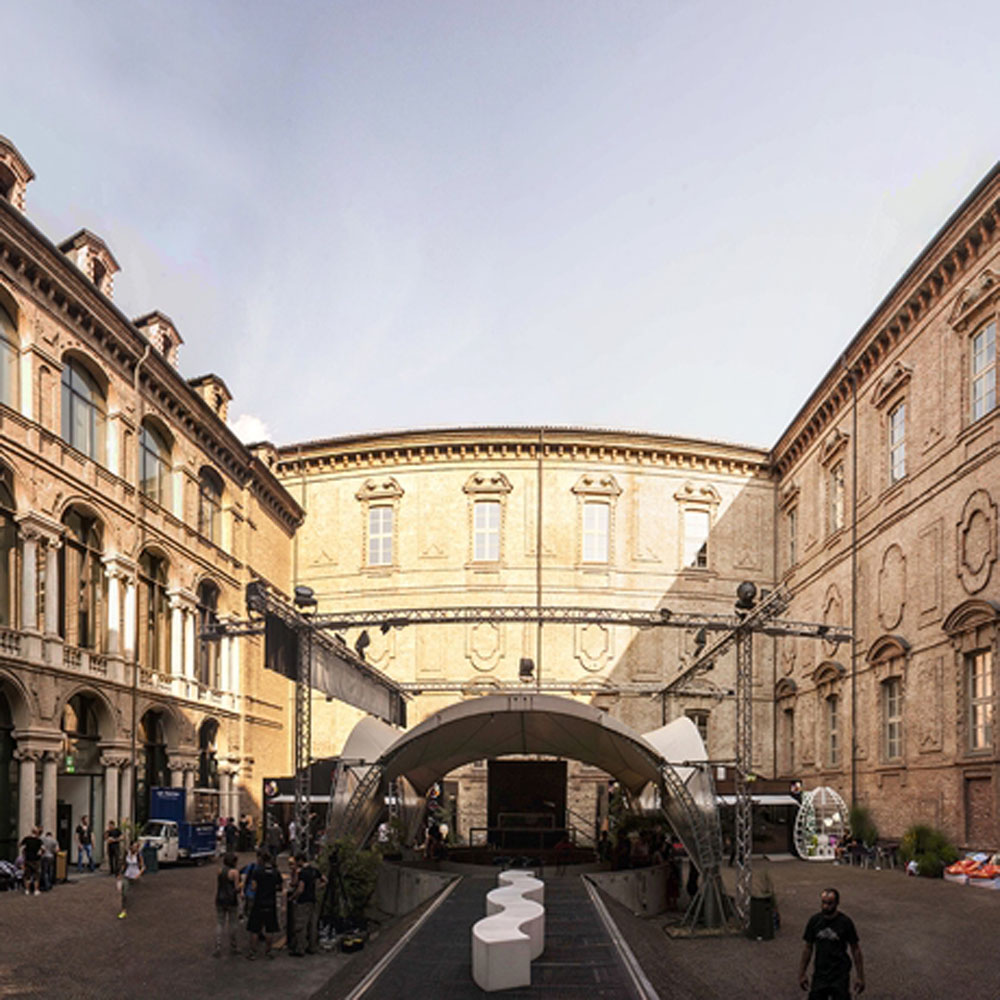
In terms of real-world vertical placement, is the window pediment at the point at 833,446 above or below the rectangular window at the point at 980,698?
above

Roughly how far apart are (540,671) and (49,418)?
848 inches

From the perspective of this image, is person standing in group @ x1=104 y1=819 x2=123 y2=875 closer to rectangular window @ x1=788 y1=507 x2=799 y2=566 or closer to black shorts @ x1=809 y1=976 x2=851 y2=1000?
black shorts @ x1=809 y1=976 x2=851 y2=1000

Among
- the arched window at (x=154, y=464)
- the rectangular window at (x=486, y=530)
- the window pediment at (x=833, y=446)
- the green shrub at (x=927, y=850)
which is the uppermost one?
the window pediment at (x=833, y=446)

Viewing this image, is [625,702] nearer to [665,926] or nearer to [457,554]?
[457,554]

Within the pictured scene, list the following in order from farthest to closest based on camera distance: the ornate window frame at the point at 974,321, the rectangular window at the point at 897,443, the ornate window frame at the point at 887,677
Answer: the rectangular window at the point at 897,443, the ornate window frame at the point at 887,677, the ornate window frame at the point at 974,321

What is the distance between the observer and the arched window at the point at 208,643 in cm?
3647

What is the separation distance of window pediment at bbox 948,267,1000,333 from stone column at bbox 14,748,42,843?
24825 mm

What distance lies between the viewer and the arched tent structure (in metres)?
20.5

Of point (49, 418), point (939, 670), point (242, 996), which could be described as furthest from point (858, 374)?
point (242, 996)

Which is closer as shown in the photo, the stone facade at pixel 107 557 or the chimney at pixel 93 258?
the stone facade at pixel 107 557

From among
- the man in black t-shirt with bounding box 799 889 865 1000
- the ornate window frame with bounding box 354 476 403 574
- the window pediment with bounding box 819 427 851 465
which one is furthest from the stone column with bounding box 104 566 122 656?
the man in black t-shirt with bounding box 799 889 865 1000

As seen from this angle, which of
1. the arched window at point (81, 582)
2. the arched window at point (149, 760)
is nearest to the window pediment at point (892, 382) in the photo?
the arched window at point (81, 582)

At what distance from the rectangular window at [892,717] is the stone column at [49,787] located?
22.0m

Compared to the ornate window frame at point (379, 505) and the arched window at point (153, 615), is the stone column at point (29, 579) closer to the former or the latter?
the arched window at point (153, 615)
